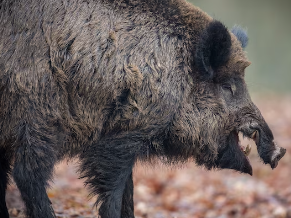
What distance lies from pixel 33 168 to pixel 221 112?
2.02 meters

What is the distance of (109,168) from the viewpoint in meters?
4.33

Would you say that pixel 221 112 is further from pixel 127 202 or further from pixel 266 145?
pixel 127 202

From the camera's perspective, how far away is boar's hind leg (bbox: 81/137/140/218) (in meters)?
4.33

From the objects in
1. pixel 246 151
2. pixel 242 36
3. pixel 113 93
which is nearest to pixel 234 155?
pixel 246 151

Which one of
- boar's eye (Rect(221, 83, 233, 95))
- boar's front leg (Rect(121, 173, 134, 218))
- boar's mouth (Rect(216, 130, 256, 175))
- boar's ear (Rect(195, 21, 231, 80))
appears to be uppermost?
boar's ear (Rect(195, 21, 231, 80))

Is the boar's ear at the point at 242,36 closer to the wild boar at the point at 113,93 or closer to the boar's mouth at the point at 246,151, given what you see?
the wild boar at the point at 113,93

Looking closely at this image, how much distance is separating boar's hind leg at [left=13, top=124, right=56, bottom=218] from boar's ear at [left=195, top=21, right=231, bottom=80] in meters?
1.71

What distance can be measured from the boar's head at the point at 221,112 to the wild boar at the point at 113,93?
11mm

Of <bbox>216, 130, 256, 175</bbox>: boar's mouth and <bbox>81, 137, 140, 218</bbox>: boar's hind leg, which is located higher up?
<bbox>216, 130, 256, 175</bbox>: boar's mouth

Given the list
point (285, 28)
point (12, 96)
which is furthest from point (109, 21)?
point (285, 28)

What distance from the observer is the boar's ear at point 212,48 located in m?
4.51

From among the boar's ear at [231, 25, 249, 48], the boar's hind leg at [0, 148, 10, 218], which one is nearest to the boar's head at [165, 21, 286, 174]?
the boar's ear at [231, 25, 249, 48]

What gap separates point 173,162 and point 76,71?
1.55 metres

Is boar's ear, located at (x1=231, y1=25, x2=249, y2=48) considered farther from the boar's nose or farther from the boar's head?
the boar's nose
